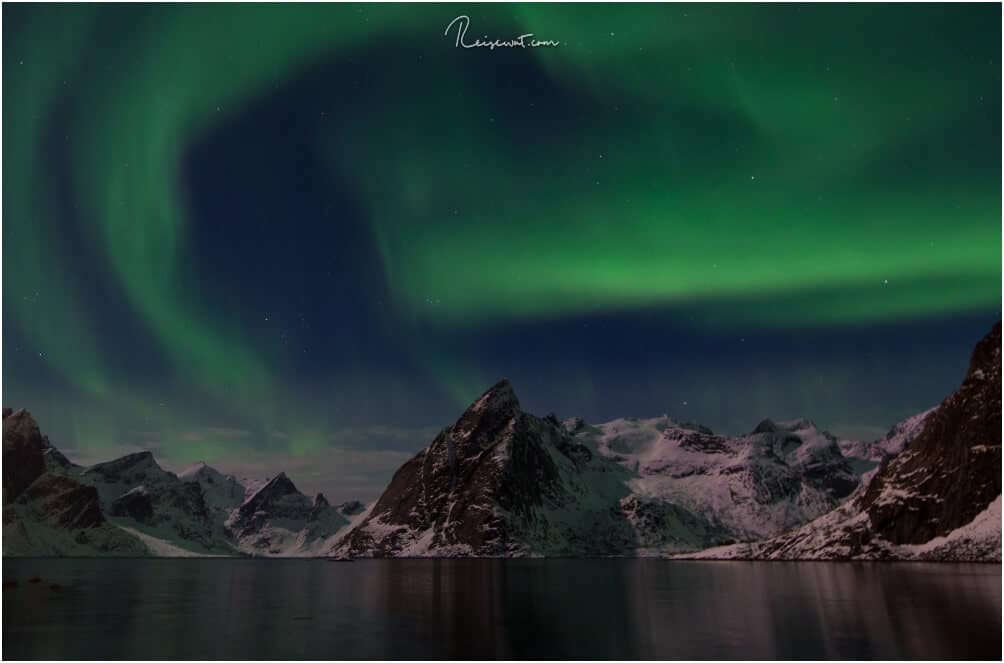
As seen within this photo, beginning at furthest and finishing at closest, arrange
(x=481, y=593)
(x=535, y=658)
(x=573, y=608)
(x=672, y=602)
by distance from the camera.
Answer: (x=481, y=593) → (x=672, y=602) → (x=573, y=608) → (x=535, y=658)

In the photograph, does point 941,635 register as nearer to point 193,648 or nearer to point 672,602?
point 672,602

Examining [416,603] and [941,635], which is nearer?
[941,635]

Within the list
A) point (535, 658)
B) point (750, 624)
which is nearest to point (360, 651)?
point (535, 658)

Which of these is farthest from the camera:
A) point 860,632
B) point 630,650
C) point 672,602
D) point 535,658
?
point 672,602

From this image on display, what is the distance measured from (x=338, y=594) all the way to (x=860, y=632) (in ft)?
293

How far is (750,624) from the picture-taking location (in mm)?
72938

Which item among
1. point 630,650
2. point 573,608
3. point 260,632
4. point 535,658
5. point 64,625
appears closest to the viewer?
point 535,658

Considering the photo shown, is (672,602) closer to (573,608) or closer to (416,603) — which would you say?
(573,608)

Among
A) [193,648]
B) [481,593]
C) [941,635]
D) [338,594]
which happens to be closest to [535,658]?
[193,648]

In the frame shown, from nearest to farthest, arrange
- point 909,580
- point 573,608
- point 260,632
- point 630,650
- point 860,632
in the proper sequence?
1. point 630,650
2. point 860,632
3. point 260,632
4. point 573,608
5. point 909,580

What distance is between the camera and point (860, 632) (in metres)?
65.1

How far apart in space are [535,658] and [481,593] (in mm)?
74475

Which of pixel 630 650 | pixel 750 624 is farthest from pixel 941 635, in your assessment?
pixel 630 650

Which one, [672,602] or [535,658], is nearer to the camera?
[535,658]
